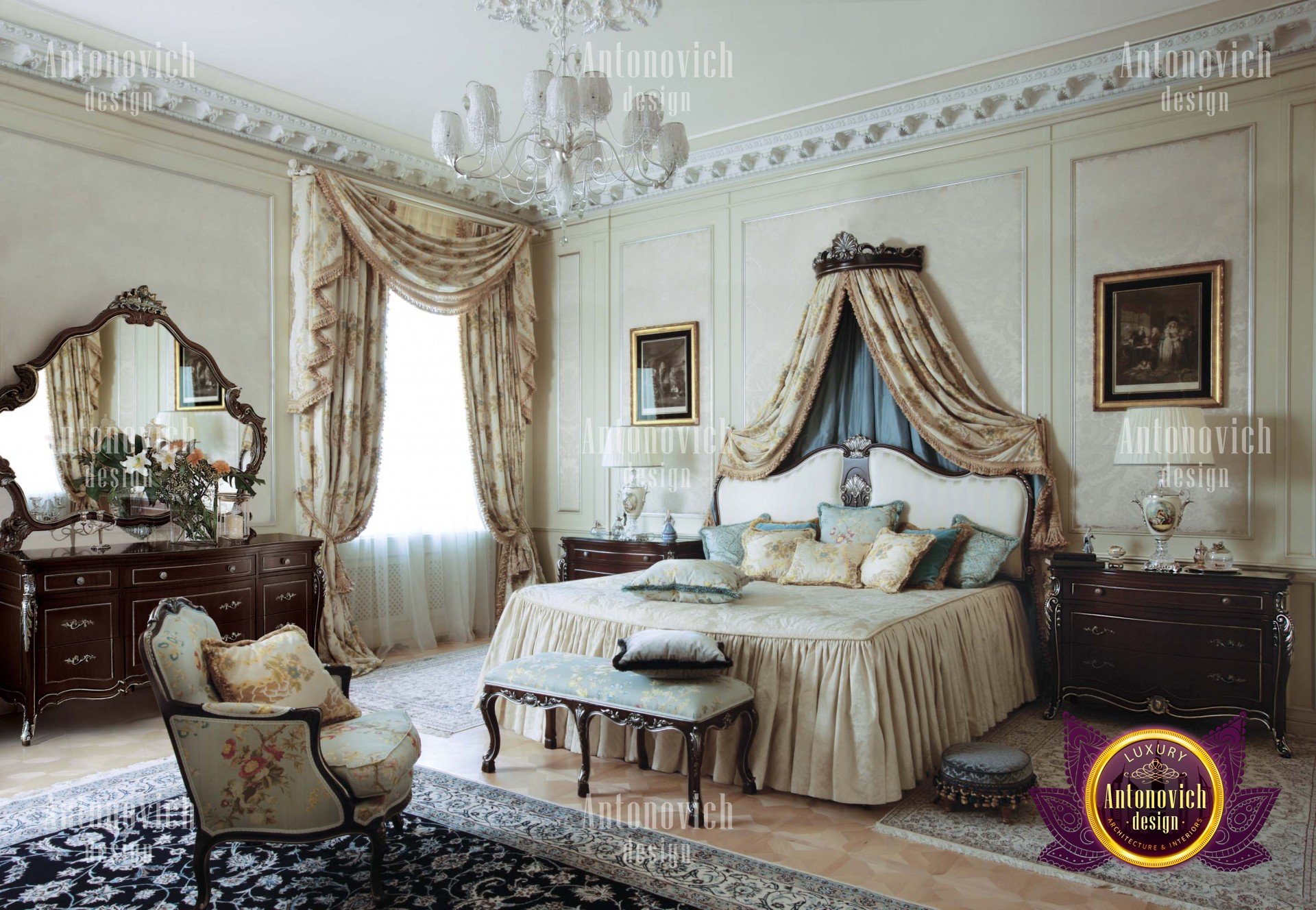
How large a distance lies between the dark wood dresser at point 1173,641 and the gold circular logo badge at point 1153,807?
620 mm

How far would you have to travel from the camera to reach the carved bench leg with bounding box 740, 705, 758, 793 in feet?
11.1

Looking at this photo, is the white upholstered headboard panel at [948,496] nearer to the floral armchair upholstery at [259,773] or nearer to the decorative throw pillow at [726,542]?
the decorative throw pillow at [726,542]

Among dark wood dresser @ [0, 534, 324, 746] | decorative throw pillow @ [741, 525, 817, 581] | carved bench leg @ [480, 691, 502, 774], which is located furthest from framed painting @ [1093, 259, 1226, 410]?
dark wood dresser @ [0, 534, 324, 746]

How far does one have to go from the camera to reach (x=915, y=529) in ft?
16.3

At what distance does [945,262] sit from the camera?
16.8 ft

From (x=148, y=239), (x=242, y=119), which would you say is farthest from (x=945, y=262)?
(x=148, y=239)

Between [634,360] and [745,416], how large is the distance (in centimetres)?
98

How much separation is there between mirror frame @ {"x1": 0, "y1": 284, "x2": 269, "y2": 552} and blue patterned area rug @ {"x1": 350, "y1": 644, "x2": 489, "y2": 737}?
1374 mm

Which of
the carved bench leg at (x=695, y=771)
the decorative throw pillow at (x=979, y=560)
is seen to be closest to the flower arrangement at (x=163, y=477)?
the carved bench leg at (x=695, y=771)

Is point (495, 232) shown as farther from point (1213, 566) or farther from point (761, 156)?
point (1213, 566)

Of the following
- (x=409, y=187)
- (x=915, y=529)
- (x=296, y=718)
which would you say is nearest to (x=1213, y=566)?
(x=915, y=529)

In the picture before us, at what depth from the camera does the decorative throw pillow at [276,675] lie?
275 centimetres

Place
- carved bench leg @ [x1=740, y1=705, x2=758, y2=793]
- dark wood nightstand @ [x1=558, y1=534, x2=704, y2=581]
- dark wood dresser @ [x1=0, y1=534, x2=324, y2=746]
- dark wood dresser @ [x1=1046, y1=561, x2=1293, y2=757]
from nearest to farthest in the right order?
carved bench leg @ [x1=740, y1=705, x2=758, y2=793] < dark wood dresser @ [x1=1046, y1=561, x2=1293, y2=757] < dark wood dresser @ [x1=0, y1=534, x2=324, y2=746] < dark wood nightstand @ [x1=558, y1=534, x2=704, y2=581]

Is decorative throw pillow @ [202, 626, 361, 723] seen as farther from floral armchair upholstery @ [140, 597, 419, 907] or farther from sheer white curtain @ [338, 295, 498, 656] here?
sheer white curtain @ [338, 295, 498, 656]
